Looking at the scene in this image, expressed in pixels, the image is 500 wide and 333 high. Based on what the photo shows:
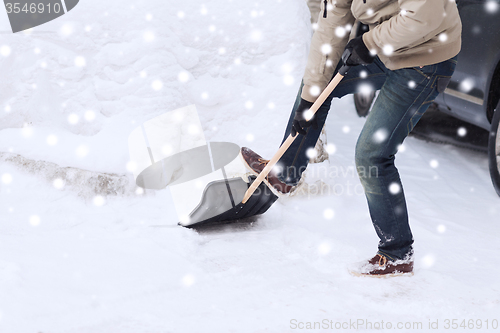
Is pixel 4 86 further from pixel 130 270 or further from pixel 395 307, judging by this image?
pixel 395 307

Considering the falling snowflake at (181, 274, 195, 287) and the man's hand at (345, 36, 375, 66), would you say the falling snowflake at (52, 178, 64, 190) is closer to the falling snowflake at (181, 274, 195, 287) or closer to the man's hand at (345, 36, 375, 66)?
the falling snowflake at (181, 274, 195, 287)

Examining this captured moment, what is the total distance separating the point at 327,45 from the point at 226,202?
40.6 inches

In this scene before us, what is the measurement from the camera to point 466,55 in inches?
117

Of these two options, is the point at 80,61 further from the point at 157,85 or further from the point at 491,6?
the point at 491,6

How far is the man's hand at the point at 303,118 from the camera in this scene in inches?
76.7

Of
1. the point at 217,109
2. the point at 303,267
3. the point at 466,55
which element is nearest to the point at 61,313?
the point at 303,267

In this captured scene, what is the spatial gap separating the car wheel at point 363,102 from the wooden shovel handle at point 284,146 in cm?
300

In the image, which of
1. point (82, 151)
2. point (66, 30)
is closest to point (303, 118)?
point (82, 151)

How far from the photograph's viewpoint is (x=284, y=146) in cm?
208

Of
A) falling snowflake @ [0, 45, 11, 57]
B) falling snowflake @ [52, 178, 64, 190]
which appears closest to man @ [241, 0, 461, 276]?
falling snowflake @ [52, 178, 64, 190]

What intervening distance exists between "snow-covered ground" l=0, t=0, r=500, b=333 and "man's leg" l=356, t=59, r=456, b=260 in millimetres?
233

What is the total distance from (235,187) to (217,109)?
2.76 feet

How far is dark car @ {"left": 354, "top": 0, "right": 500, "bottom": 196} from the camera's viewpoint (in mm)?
2689

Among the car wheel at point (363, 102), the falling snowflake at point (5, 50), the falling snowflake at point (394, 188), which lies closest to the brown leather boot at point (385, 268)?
the falling snowflake at point (394, 188)
